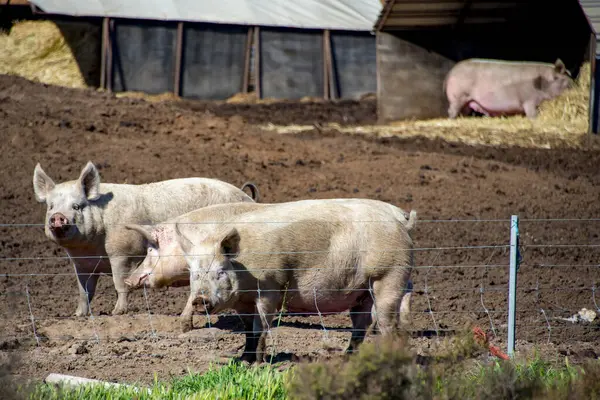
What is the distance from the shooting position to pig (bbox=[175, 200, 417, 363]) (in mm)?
6293

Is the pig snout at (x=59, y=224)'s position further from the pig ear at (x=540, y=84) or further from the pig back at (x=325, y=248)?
the pig ear at (x=540, y=84)

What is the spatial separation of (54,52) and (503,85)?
33.3ft

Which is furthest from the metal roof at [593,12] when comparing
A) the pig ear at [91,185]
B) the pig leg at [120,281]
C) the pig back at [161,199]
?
the pig leg at [120,281]

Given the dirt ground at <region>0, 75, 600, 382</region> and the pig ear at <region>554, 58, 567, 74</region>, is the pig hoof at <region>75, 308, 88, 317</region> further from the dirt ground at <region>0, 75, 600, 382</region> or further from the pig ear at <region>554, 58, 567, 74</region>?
the pig ear at <region>554, 58, 567, 74</region>

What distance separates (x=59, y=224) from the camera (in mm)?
7980

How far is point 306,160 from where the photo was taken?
13.0 meters

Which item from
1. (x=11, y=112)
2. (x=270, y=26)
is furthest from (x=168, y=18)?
(x=11, y=112)

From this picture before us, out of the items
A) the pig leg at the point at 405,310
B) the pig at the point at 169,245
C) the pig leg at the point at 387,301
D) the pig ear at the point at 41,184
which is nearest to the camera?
the pig leg at the point at 387,301

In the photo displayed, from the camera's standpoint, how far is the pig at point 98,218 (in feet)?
26.8

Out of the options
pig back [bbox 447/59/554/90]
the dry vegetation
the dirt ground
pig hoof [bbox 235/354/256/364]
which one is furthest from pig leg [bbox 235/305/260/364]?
pig back [bbox 447/59/554/90]

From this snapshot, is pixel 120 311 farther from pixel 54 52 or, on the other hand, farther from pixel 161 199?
pixel 54 52

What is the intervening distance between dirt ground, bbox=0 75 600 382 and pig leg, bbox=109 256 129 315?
0.40ft

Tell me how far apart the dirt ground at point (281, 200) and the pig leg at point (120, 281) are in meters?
0.12

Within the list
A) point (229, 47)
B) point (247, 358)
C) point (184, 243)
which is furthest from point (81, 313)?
point (229, 47)
